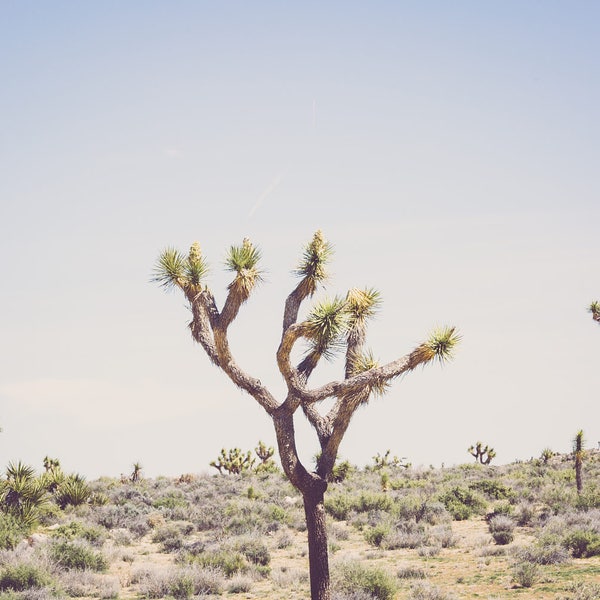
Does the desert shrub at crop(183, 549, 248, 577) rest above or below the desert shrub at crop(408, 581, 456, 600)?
above

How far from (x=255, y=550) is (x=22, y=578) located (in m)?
5.96

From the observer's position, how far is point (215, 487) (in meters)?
28.8

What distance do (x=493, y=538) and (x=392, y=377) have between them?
28.2 feet

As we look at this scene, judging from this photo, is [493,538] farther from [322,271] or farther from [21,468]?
[21,468]

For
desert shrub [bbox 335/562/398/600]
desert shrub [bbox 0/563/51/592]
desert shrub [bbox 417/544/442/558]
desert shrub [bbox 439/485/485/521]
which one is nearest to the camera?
desert shrub [bbox 335/562/398/600]

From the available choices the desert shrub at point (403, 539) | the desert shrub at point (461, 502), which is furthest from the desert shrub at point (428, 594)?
the desert shrub at point (461, 502)

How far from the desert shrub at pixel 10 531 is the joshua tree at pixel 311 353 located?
744cm

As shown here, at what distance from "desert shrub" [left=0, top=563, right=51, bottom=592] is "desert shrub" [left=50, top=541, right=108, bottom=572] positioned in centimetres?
170

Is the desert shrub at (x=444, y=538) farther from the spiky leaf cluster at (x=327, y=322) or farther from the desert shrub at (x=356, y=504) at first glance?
the spiky leaf cluster at (x=327, y=322)

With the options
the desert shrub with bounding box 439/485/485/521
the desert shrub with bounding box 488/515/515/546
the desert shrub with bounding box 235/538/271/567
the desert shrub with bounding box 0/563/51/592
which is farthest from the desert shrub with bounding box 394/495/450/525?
the desert shrub with bounding box 0/563/51/592

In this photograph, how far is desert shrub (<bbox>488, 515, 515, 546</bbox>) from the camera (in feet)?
55.4

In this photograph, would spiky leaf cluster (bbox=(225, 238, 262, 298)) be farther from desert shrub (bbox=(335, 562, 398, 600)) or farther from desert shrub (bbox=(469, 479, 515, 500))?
desert shrub (bbox=(469, 479, 515, 500))

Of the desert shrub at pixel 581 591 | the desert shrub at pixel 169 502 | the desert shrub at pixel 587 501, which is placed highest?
the desert shrub at pixel 169 502

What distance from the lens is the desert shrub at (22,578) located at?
12201 millimetres
